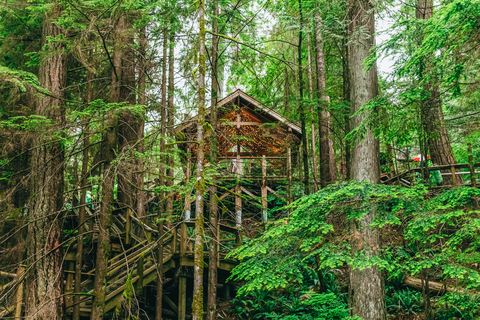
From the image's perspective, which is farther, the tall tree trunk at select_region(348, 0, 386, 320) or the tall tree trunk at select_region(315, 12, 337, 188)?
→ the tall tree trunk at select_region(315, 12, 337, 188)

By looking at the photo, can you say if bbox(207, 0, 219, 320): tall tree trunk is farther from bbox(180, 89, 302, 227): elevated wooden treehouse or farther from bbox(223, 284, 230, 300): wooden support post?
bbox(223, 284, 230, 300): wooden support post

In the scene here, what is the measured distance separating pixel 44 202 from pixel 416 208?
806 cm

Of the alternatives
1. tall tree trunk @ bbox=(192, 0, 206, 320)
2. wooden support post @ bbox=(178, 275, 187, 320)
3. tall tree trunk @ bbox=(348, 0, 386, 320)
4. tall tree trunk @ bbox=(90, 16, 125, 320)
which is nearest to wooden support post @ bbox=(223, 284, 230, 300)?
wooden support post @ bbox=(178, 275, 187, 320)

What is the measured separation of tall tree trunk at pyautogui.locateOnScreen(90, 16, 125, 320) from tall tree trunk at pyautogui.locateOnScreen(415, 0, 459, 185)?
18.3ft

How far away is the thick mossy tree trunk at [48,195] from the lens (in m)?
6.97

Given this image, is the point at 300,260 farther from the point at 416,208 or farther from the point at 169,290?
the point at 169,290

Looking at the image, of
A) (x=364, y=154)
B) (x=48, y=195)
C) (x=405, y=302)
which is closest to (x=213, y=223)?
(x=364, y=154)

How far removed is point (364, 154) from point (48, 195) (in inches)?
297

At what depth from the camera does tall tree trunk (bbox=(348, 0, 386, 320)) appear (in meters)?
5.55

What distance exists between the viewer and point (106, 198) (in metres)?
5.93

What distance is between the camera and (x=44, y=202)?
7.52 meters

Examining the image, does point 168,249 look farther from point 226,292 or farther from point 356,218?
point 356,218

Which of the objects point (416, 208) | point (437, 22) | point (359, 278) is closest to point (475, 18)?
point (437, 22)

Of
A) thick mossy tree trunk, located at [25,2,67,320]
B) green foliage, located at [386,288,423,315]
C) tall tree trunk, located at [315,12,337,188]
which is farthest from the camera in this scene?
tall tree trunk, located at [315,12,337,188]
